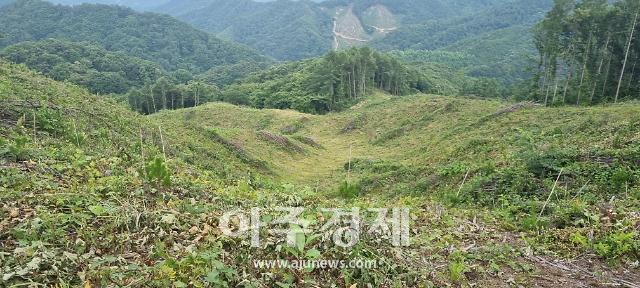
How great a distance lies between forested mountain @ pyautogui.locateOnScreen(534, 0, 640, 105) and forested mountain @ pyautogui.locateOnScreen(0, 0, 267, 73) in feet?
489

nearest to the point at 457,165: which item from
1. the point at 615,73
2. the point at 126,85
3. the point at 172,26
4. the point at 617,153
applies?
the point at 617,153

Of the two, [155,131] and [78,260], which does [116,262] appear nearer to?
[78,260]

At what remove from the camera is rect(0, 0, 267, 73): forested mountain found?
16988 centimetres

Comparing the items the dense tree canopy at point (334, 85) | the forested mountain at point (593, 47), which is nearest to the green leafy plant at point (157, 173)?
the forested mountain at point (593, 47)

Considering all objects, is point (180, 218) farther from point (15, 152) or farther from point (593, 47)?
point (593, 47)

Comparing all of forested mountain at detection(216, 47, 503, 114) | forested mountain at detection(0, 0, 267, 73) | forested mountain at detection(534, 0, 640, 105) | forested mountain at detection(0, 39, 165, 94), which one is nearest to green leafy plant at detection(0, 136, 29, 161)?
forested mountain at detection(534, 0, 640, 105)

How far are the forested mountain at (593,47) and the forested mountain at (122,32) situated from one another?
489 ft

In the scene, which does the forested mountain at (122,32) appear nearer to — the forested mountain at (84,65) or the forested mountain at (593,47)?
the forested mountain at (84,65)

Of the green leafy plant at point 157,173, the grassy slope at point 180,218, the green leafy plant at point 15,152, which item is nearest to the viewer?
the grassy slope at point 180,218

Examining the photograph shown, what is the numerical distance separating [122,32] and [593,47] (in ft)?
601

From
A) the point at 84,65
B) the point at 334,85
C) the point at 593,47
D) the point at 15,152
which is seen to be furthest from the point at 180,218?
the point at 84,65

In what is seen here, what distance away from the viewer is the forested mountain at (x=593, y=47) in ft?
104

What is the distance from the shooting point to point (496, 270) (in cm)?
584

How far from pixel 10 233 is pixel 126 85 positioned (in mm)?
111169
